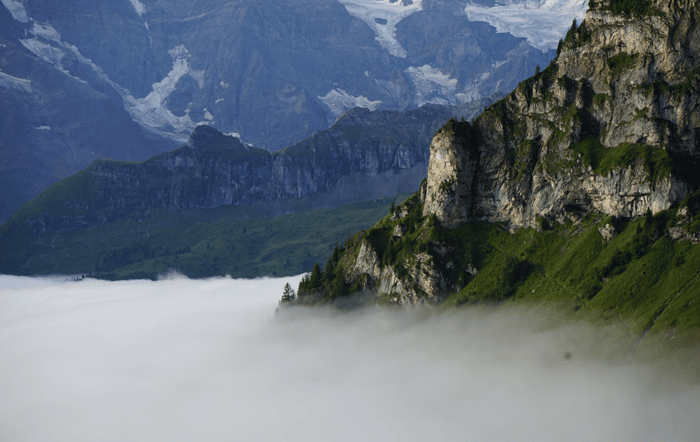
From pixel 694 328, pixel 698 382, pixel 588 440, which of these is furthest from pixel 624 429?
pixel 694 328

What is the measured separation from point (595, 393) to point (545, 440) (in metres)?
22.6

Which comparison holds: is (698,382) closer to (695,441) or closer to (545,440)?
(695,441)

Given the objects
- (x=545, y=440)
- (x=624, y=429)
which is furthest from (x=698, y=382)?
(x=545, y=440)

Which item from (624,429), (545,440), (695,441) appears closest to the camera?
(695,441)

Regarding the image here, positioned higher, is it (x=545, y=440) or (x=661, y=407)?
(x=661, y=407)

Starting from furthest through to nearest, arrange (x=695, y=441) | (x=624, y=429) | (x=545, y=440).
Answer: (x=545, y=440) → (x=624, y=429) → (x=695, y=441)

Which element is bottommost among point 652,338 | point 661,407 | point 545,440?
point 545,440

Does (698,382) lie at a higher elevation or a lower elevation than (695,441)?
higher

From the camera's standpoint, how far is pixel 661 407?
179 meters

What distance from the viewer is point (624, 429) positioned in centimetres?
18400

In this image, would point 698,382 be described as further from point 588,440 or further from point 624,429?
point 588,440

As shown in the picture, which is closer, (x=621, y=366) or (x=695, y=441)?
(x=695, y=441)

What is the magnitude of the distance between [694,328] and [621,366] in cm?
2508

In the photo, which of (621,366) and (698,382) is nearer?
(698,382)
